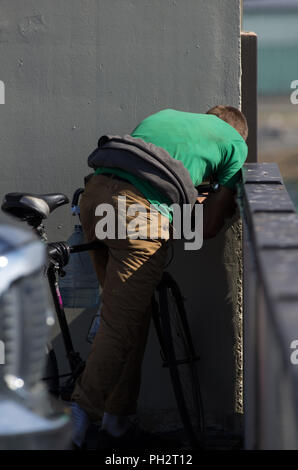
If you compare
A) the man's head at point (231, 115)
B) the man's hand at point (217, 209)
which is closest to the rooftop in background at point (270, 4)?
the man's head at point (231, 115)

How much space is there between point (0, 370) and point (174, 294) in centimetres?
212

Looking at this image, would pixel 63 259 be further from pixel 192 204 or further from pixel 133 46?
pixel 133 46

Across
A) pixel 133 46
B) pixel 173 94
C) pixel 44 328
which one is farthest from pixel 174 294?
pixel 44 328

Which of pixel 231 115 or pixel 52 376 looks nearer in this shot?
pixel 52 376

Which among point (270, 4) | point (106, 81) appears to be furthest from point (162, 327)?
point (270, 4)

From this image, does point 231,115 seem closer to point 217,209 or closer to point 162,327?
point 217,209

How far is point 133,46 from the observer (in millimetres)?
3812

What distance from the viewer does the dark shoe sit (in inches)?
140

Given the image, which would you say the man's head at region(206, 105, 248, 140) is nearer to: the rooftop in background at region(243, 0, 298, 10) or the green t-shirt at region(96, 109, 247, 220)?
the green t-shirt at region(96, 109, 247, 220)

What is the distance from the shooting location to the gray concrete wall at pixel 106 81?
3797 millimetres

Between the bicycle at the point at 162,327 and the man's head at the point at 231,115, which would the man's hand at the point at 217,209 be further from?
the man's head at the point at 231,115

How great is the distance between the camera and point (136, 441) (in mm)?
3771

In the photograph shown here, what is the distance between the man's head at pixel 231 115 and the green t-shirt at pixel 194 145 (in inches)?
3.6

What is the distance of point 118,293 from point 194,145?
732 mm
